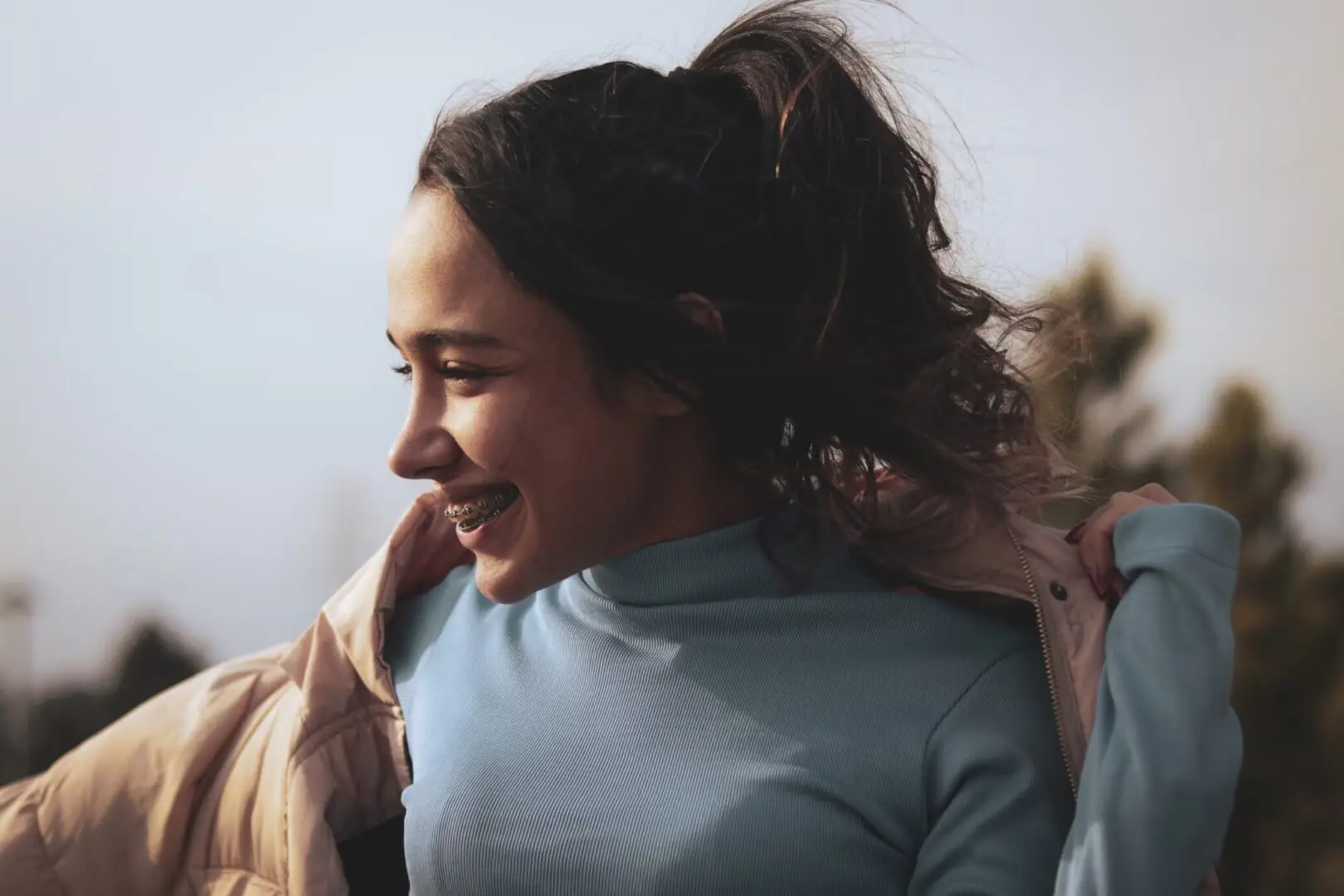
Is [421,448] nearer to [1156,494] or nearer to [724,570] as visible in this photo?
[724,570]

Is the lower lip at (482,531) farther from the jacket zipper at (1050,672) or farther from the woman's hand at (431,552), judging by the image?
the jacket zipper at (1050,672)

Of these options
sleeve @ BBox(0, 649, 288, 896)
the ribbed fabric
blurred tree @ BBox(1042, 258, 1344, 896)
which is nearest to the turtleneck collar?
the ribbed fabric

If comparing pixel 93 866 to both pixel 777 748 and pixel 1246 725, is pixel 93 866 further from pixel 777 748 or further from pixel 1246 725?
pixel 1246 725

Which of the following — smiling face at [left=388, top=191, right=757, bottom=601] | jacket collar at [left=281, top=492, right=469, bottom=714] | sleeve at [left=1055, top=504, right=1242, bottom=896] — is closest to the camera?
sleeve at [left=1055, top=504, right=1242, bottom=896]

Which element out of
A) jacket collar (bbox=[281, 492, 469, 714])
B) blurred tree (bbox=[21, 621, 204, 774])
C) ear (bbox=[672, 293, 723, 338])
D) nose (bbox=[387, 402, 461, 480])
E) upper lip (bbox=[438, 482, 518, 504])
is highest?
ear (bbox=[672, 293, 723, 338])

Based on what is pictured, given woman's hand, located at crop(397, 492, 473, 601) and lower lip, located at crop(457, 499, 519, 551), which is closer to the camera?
lower lip, located at crop(457, 499, 519, 551)

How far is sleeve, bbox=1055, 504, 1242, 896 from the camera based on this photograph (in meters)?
1.13

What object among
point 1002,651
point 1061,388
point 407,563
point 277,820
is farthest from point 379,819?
point 1061,388

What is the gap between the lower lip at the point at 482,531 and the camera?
54.4 inches

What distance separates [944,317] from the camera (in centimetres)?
144

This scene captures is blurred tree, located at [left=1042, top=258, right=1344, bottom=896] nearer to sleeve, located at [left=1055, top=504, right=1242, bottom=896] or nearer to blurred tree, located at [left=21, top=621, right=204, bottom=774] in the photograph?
sleeve, located at [left=1055, top=504, right=1242, bottom=896]

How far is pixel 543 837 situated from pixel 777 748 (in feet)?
0.71

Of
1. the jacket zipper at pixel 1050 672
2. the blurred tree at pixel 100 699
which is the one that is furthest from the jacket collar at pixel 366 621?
the blurred tree at pixel 100 699

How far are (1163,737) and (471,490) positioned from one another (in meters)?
0.63
